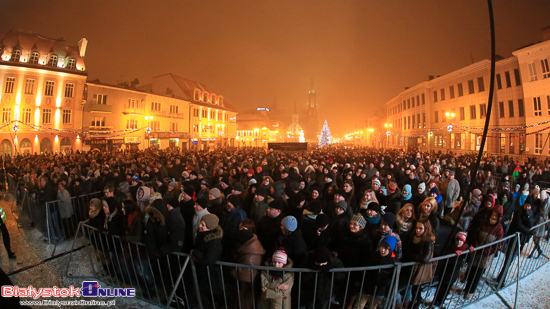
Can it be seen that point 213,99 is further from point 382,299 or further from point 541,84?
point 382,299

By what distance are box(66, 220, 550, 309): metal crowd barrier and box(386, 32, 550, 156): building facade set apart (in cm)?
1896

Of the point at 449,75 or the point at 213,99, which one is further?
the point at 213,99

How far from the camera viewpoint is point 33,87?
2742 centimetres

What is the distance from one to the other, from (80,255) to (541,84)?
32.9m

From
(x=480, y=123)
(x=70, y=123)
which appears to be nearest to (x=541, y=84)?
(x=480, y=123)

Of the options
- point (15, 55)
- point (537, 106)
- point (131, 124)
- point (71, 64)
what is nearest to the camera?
point (537, 106)

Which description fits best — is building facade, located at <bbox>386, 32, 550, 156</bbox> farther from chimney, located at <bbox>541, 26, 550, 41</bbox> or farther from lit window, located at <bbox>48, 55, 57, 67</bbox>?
lit window, located at <bbox>48, 55, 57, 67</bbox>

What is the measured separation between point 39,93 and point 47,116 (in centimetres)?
236

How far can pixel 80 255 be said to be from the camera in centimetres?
669

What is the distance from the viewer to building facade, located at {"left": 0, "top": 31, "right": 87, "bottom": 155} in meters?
26.0

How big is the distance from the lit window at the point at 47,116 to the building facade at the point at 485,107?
3986 centimetres

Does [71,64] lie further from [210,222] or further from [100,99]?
[210,222]

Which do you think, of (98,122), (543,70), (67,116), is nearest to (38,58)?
(67,116)

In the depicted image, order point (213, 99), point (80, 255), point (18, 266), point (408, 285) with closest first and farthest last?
point (408, 285) < point (18, 266) < point (80, 255) < point (213, 99)
